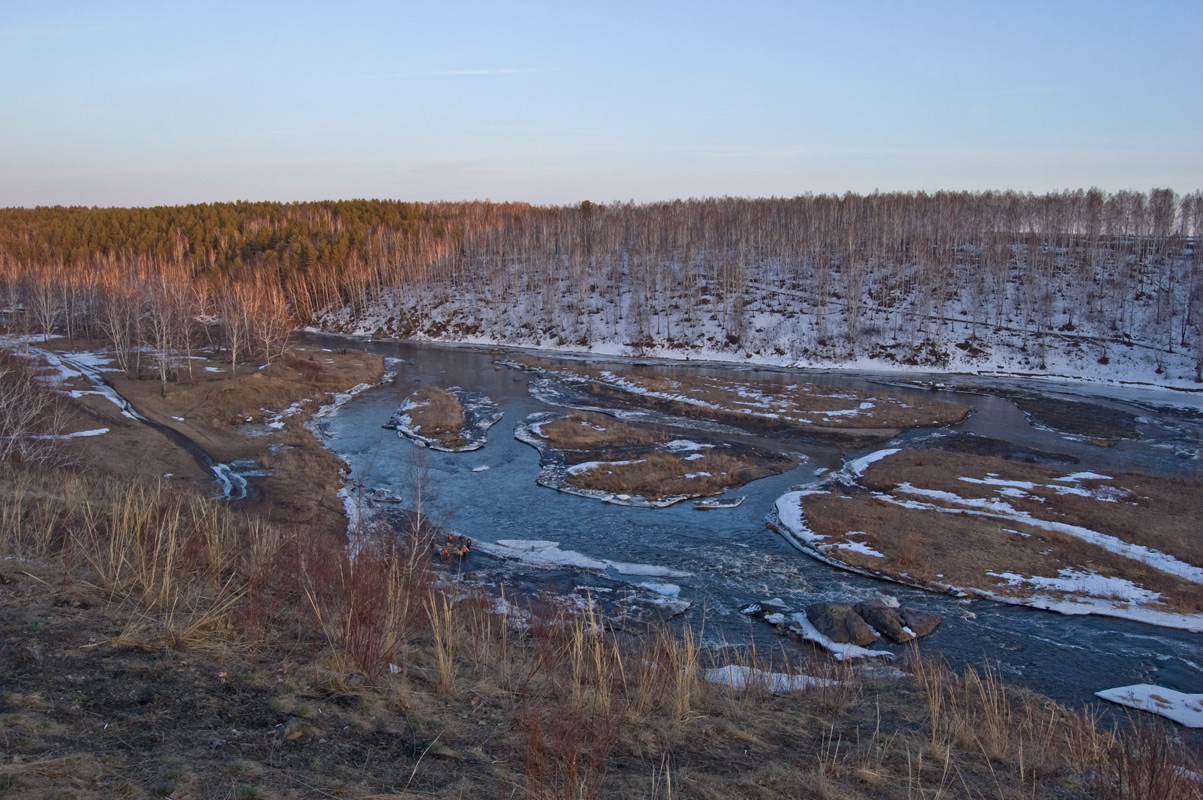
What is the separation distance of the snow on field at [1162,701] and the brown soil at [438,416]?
2618 centimetres

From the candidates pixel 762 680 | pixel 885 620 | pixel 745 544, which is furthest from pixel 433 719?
pixel 745 544

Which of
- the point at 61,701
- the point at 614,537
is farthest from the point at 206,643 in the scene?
the point at 614,537

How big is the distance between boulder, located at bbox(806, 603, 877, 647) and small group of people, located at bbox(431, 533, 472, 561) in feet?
29.3

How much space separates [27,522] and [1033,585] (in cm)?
2071

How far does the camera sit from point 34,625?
6406 mm

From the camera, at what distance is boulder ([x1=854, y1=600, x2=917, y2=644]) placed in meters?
15.6

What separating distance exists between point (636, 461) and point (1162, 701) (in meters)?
19.7

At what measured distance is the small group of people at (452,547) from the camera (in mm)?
19062

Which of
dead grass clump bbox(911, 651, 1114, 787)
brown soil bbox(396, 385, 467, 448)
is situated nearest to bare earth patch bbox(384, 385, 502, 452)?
brown soil bbox(396, 385, 467, 448)

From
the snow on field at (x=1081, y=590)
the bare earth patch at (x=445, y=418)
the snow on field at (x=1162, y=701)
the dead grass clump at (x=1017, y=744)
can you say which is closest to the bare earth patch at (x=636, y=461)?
the bare earth patch at (x=445, y=418)

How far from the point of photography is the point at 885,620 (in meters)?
16.0

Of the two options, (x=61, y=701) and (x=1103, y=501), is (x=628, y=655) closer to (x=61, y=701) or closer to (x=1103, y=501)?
(x=61, y=701)

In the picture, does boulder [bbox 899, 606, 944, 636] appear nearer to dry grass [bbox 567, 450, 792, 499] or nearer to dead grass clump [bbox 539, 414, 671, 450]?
dry grass [bbox 567, 450, 792, 499]

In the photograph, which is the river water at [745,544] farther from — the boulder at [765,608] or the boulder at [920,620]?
the boulder at [765,608]
